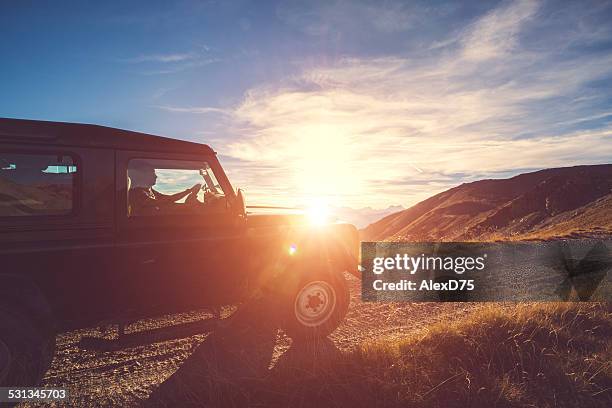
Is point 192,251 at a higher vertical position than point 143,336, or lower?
higher

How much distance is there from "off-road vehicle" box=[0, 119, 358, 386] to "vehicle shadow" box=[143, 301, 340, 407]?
37cm

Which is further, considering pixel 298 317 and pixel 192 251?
pixel 298 317

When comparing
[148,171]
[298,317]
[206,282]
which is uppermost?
[148,171]

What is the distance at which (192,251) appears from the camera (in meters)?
4.61

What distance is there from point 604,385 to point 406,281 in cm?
526

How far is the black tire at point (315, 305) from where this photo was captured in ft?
16.9

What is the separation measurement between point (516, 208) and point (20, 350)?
175ft

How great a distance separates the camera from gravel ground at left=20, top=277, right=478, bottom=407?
12.8ft

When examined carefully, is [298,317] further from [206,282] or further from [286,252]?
[206,282]

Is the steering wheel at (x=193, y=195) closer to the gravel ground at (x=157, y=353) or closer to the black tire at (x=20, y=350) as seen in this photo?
the gravel ground at (x=157, y=353)

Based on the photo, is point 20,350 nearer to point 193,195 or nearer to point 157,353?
point 157,353

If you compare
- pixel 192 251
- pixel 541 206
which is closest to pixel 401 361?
pixel 192 251

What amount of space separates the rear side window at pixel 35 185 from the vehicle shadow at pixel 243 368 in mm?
2094

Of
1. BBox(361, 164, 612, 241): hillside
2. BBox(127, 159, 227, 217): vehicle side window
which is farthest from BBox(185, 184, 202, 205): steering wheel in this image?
BBox(361, 164, 612, 241): hillside
